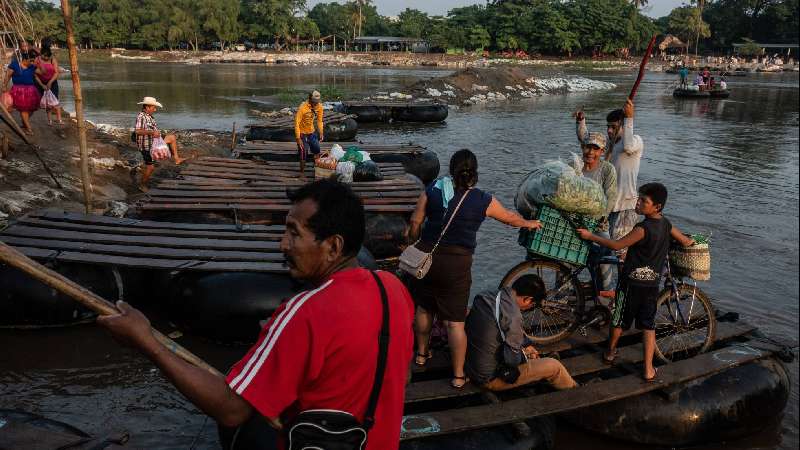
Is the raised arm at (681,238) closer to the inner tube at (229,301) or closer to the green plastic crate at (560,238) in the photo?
the green plastic crate at (560,238)

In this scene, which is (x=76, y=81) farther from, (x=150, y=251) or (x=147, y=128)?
(x=150, y=251)

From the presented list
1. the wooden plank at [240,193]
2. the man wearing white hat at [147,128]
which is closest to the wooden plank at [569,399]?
the wooden plank at [240,193]

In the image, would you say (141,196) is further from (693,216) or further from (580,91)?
(580,91)

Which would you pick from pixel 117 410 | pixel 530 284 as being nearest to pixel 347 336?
pixel 530 284

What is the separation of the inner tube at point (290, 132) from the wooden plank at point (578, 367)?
11.6 m

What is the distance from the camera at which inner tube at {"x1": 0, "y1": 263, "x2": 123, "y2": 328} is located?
5.57 m

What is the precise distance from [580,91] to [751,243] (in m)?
33.2

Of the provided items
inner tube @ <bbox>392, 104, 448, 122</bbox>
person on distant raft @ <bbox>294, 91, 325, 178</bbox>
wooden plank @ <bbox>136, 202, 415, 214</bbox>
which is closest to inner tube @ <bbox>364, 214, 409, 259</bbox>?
wooden plank @ <bbox>136, 202, 415, 214</bbox>

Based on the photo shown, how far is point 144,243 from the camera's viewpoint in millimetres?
6188

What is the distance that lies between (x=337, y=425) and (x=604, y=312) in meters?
4.09

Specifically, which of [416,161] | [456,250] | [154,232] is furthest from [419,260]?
[416,161]

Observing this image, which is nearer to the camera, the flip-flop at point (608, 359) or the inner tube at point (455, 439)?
the inner tube at point (455, 439)

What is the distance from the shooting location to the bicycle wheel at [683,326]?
5.07 m

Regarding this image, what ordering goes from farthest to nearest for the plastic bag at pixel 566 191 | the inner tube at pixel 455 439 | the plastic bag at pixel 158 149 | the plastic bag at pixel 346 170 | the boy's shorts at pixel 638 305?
the plastic bag at pixel 158 149 < the plastic bag at pixel 346 170 < the plastic bag at pixel 566 191 < the boy's shorts at pixel 638 305 < the inner tube at pixel 455 439
